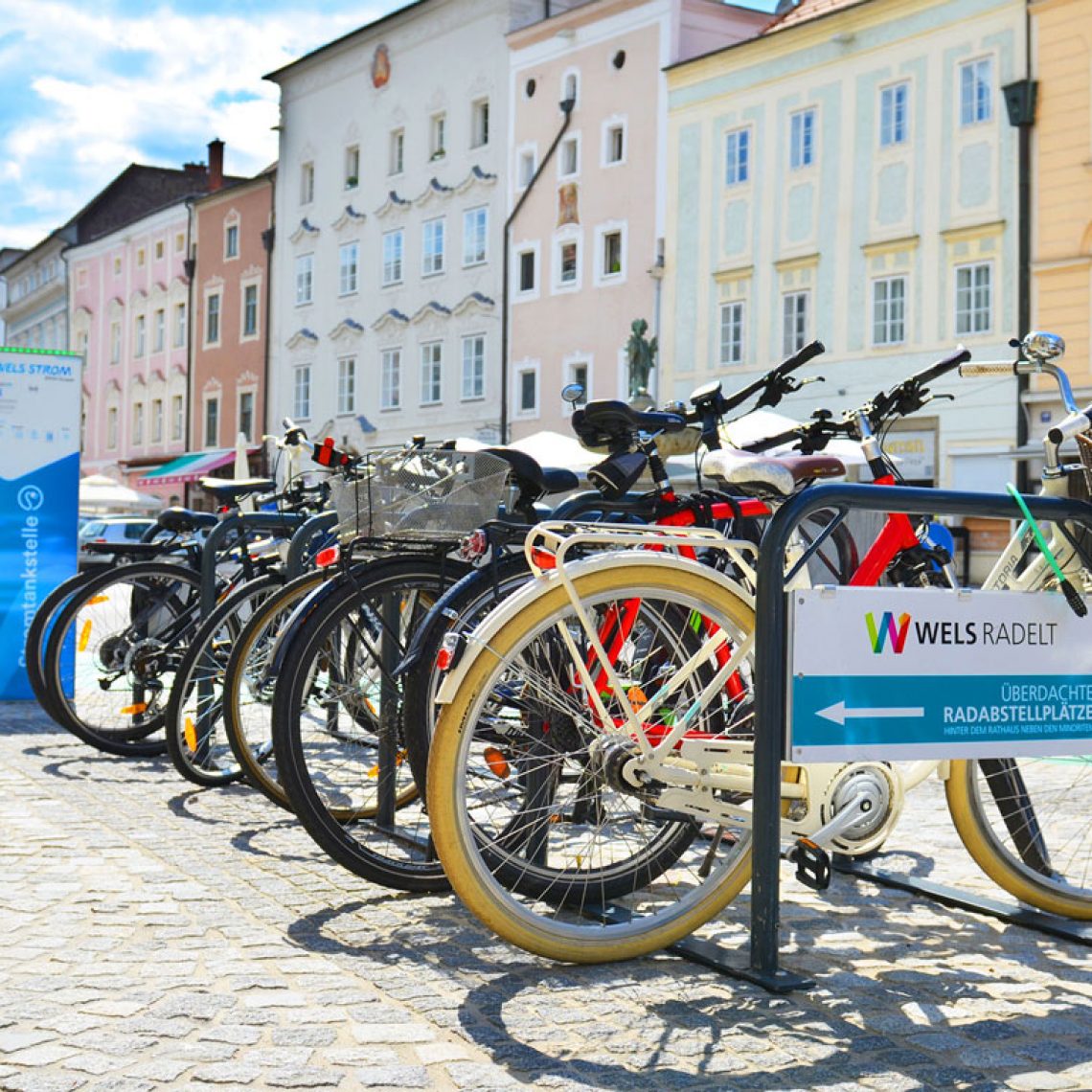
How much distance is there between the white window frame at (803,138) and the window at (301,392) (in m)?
18.9

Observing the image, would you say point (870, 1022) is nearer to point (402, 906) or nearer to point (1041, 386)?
point (402, 906)

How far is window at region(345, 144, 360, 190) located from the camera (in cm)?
4388

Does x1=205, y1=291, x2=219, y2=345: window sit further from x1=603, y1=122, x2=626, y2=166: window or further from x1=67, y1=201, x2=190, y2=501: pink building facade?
x1=603, y1=122, x2=626, y2=166: window

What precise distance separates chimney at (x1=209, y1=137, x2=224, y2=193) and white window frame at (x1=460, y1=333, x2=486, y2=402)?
2412 centimetres

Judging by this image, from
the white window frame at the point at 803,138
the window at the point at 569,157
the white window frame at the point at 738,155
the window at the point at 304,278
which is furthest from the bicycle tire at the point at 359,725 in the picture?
the window at the point at 304,278

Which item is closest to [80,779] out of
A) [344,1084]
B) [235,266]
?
[344,1084]

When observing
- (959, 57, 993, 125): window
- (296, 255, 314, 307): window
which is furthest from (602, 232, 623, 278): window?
(296, 255, 314, 307): window

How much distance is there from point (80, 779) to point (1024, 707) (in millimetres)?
4482

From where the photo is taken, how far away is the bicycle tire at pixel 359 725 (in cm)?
482

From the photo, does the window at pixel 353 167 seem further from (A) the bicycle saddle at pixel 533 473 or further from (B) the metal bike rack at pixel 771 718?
(B) the metal bike rack at pixel 771 718

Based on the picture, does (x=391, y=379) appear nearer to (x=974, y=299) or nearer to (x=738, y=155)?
(x=738, y=155)

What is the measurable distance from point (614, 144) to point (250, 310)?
17.4 meters

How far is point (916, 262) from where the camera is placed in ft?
90.5

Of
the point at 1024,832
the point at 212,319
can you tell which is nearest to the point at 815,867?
the point at 1024,832
